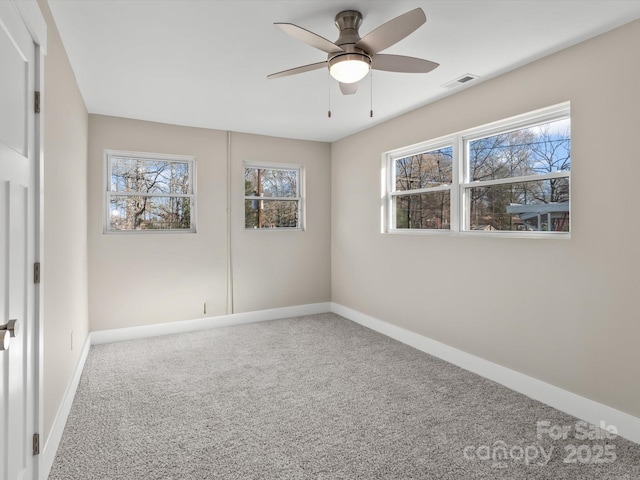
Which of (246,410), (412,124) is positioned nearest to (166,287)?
(246,410)

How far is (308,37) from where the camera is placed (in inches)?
78.5

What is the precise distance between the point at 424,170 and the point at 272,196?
2.13m

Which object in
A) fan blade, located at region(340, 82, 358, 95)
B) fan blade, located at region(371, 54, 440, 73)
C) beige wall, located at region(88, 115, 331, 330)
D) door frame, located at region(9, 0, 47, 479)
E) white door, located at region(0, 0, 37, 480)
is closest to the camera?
white door, located at region(0, 0, 37, 480)

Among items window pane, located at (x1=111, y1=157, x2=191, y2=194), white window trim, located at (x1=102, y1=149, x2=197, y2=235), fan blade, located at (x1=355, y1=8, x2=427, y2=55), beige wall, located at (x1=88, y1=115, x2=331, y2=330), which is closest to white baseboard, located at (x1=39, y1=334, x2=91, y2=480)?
beige wall, located at (x1=88, y1=115, x2=331, y2=330)

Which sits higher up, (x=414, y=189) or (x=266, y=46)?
(x=266, y=46)

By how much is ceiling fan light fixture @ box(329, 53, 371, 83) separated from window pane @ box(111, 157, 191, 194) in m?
2.94

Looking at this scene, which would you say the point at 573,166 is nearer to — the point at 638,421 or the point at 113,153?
the point at 638,421

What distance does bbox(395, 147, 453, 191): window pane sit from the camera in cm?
372

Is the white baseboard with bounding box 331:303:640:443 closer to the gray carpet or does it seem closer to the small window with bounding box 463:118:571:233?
the gray carpet

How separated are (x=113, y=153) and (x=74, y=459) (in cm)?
316

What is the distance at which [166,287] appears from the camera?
4.45 meters

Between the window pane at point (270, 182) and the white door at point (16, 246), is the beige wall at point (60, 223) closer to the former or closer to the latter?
the white door at point (16, 246)

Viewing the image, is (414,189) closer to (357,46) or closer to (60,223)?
(357,46)

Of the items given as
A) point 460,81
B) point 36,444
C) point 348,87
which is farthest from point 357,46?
point 36,444
